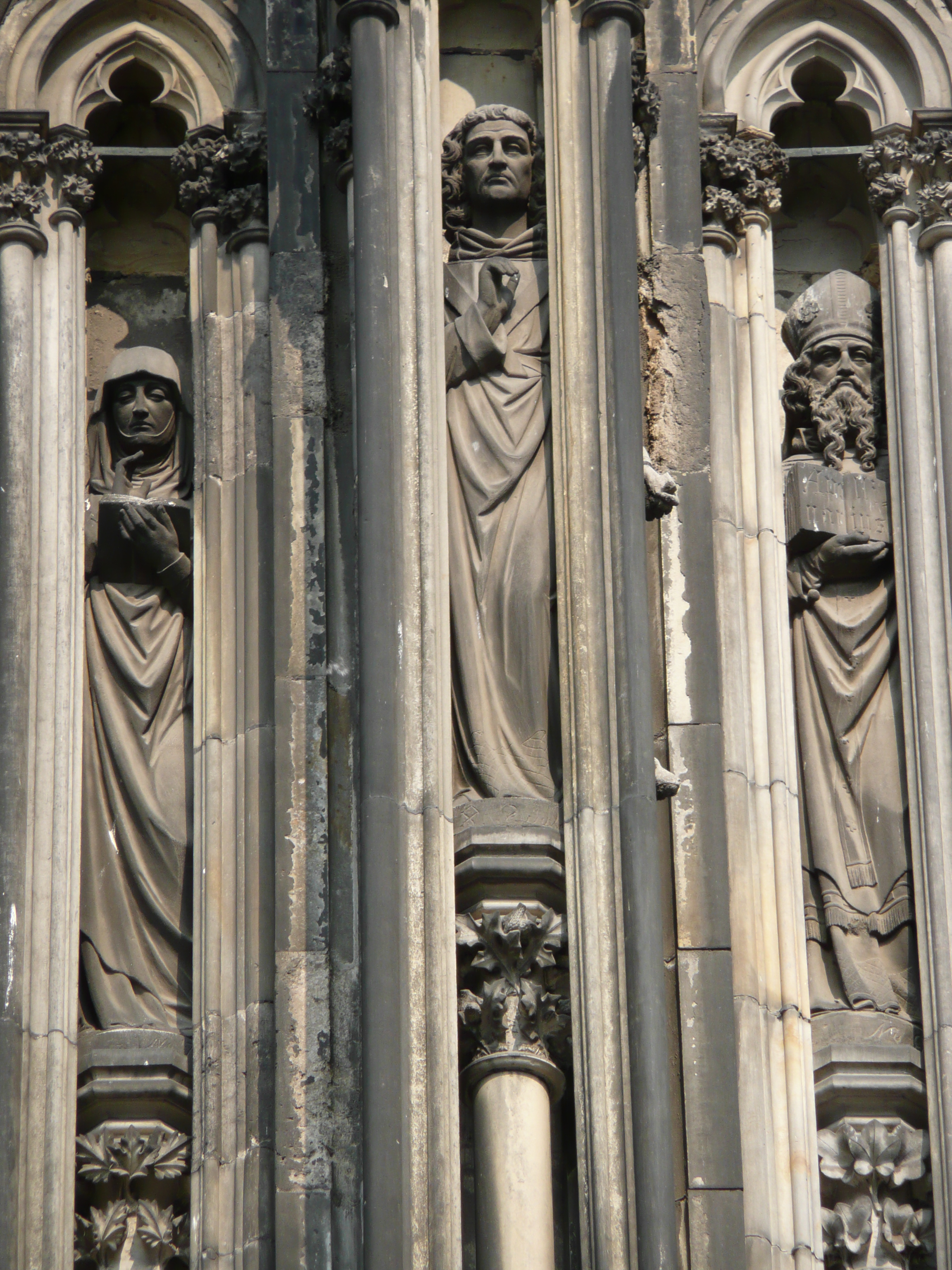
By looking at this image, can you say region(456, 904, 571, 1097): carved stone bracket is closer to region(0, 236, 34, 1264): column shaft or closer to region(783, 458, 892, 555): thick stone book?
region(0, 236, 34, 1264): column shaft

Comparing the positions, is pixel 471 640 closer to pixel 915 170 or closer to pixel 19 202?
pixel 19 202

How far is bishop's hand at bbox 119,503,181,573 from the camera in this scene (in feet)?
45.7

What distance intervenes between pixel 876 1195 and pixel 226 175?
4.41 metres

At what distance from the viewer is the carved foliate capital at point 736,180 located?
1443 centimetres

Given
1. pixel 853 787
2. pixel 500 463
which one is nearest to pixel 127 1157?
pixel 500 463

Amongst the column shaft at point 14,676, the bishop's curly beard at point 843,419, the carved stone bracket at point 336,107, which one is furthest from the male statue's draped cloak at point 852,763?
the column shaft at point 14,676

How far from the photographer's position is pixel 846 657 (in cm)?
1401

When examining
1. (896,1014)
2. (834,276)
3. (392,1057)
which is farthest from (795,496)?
(392,1057)

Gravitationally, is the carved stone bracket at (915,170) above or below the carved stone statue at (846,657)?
above

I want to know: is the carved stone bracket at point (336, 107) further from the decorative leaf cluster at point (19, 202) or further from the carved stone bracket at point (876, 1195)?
the carved stone bracket at point (876, 1195)

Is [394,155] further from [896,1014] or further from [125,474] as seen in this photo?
[896,1014]

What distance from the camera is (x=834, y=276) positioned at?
1453cm

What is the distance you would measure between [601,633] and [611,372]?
36.2 inches

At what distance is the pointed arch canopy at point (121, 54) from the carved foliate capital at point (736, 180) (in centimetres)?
171
